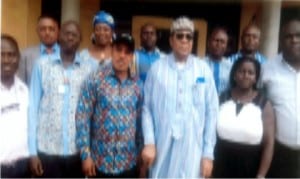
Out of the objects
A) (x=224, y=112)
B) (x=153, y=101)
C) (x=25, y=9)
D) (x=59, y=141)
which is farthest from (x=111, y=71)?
(x=25, y=9)

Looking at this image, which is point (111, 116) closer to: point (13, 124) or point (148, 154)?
point (148, 154)

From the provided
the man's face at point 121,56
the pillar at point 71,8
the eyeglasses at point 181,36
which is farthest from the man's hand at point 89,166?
the pillar at point 71,8

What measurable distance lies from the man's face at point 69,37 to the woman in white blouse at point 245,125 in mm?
941

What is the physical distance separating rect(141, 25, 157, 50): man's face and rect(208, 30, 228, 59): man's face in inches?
16.0

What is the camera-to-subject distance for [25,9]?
12.0ft

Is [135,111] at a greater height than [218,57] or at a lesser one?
lesser

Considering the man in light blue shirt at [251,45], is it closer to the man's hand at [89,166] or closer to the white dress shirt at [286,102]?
the white dress shirt at [286,102]

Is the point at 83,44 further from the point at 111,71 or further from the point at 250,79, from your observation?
the point at 250,79

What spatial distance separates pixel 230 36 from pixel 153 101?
100cm

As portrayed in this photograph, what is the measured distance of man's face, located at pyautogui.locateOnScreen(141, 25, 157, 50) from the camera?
3.51 m

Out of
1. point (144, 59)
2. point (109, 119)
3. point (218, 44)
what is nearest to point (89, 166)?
point (109, 119)

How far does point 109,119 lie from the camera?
2.88m

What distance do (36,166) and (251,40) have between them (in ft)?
5.09

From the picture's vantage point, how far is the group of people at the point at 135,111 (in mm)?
2920
